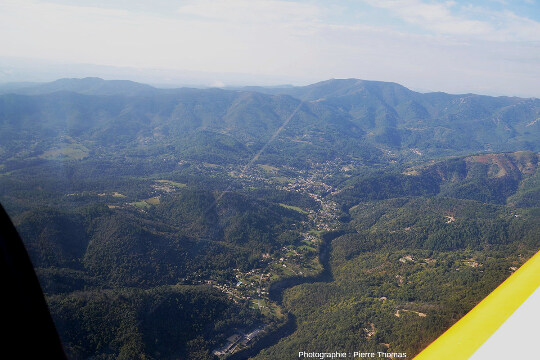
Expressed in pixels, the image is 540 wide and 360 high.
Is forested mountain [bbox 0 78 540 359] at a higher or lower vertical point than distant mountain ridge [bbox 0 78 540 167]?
lower

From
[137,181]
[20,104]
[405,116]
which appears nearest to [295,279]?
[137,181]

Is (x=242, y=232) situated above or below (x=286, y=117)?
below

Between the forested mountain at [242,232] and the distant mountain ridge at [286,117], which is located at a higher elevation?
the distant mountain ridge at [286,117]

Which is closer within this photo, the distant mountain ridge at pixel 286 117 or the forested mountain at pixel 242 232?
the forested mountain at pixel 242 232

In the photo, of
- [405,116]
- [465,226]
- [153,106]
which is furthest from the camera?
[405,116]

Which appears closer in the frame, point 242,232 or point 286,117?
point 242,232

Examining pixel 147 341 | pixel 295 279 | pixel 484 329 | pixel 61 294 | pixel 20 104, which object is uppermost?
pixel 20 104

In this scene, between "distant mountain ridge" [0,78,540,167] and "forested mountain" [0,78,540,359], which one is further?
"distant mountain ridge" [0,78,540,167]

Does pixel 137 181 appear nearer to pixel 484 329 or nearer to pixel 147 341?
pixel 147 341
